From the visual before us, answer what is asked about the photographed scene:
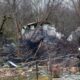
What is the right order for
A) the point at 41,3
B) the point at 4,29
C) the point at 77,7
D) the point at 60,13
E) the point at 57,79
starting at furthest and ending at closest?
the point at 60,13, the point at 41,3, the point at 77,7, the point at 4,29, the point at 57,79

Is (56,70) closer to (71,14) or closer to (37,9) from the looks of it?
(37,9)

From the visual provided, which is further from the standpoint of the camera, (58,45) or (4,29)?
(4,29)

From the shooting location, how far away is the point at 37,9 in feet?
95.8

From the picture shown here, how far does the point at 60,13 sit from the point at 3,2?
7257 millimetres

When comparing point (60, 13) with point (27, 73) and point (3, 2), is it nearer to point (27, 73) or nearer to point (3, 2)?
point (3, 2)

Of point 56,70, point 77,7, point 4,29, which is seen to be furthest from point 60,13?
point 56,70

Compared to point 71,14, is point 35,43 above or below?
below

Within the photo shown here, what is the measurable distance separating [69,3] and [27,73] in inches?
801

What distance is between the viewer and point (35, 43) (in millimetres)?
17312

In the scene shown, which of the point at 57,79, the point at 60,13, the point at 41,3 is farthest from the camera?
the point at 60,13

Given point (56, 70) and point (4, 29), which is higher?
point (4, 29)

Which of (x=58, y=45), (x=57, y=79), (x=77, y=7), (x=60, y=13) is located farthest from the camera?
(x=60, y=13)

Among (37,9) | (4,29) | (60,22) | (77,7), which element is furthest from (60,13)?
(4,29)

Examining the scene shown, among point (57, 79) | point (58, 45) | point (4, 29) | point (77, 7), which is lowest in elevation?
point (57, 79)
